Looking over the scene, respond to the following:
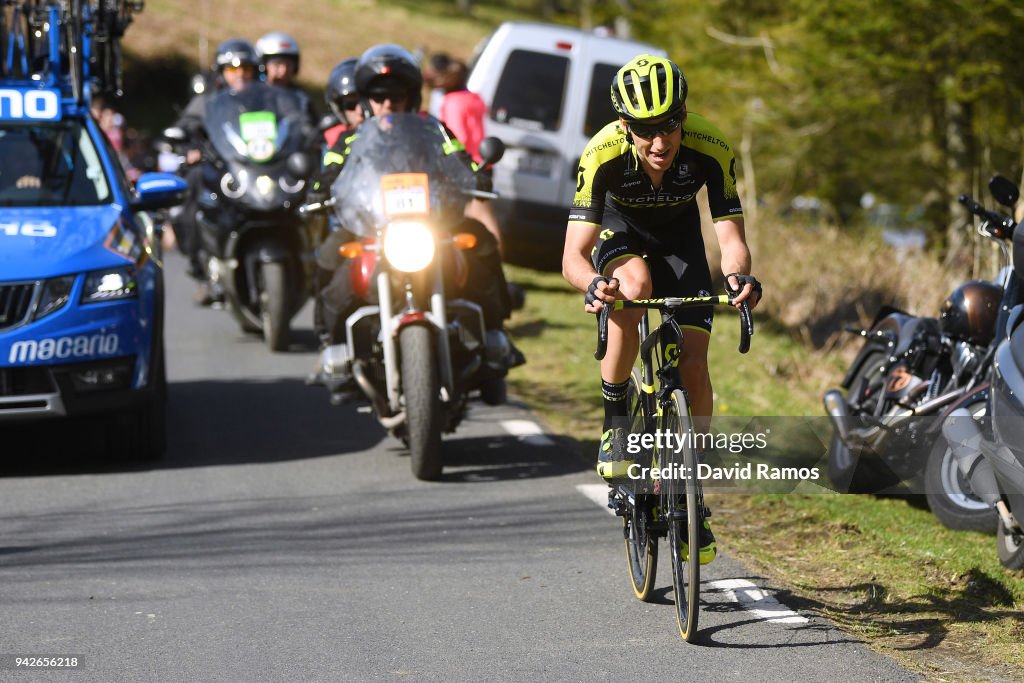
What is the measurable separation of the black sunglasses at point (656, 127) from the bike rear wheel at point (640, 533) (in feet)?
3.13

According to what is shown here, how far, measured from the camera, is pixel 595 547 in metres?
6.96

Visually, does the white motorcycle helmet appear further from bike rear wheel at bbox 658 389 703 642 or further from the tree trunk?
bike rear wheel at bbox 658 389 703 642

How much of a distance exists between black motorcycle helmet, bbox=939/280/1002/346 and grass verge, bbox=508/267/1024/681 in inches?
36.5

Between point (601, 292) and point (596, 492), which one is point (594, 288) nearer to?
point (601, 292)

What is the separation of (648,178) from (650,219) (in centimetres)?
23

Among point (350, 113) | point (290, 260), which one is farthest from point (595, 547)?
point (290, 260)

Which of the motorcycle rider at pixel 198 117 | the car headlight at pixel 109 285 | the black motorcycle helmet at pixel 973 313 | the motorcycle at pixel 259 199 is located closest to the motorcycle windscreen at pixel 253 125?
the motorcycle at pixel 259 199

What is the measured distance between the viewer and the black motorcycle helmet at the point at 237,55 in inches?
506

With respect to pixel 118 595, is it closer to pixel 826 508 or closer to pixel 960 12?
pixel 826 508

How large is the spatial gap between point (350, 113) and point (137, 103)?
1572 inches

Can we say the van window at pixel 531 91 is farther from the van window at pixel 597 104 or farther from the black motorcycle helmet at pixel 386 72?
the black motorcycle helmet at pixel 386 72

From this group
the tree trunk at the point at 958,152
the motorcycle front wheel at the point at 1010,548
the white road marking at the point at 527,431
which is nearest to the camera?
the motorcycle front wheel at the point at 1010,548

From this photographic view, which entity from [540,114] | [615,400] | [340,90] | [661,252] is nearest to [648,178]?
[661,252]

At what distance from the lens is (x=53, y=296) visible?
805cm
